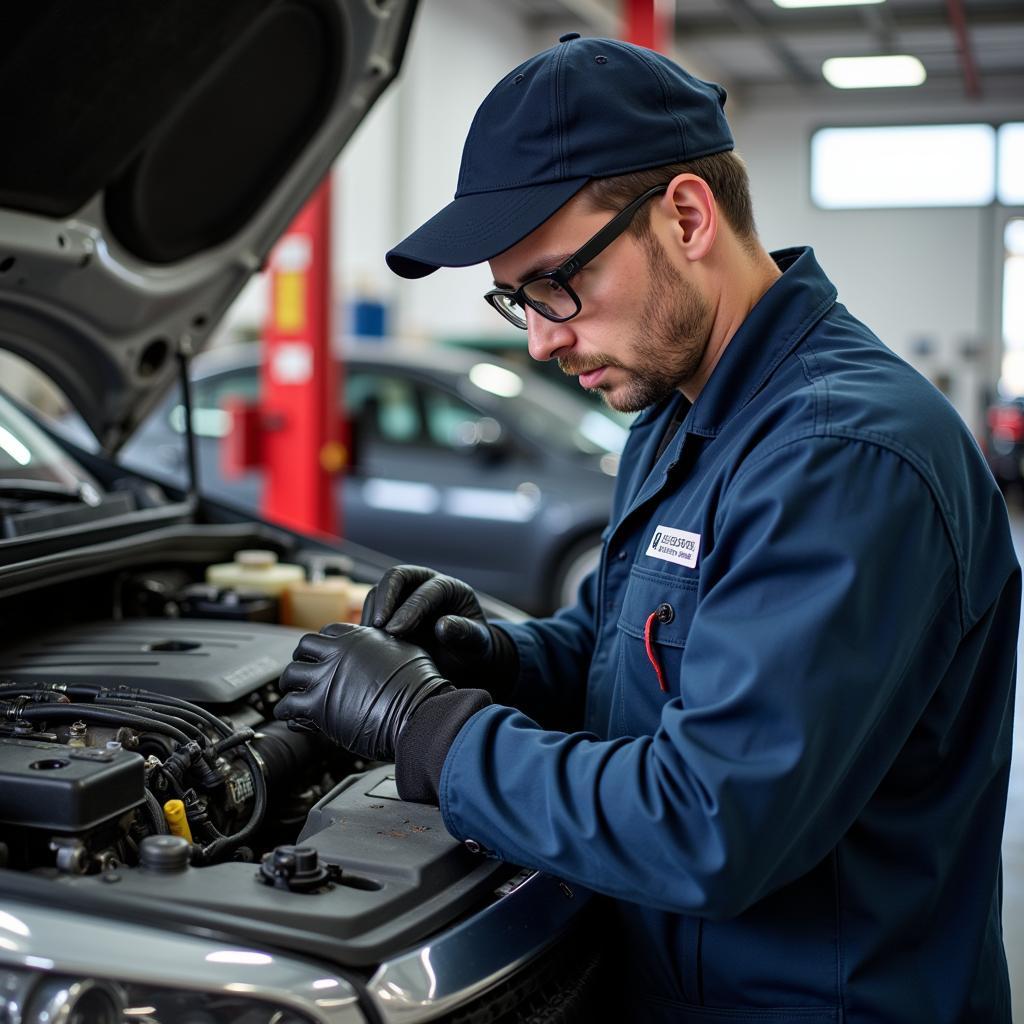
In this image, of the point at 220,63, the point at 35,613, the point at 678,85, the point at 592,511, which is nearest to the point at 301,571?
the point at 35,613

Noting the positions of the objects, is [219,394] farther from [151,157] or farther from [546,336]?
[546,336]

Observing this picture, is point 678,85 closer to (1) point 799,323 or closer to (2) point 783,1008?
(1) point 799,323

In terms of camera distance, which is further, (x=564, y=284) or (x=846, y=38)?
(x=846, y=38)

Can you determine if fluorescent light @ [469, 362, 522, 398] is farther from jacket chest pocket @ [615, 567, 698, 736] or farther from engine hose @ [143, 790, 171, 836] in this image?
engine hose @ [143, 790, 171, 836]

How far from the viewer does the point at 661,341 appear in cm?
134

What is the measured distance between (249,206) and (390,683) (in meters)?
1.27

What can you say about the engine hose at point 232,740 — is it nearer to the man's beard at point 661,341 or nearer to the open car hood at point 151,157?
the man's beard at point 661,341

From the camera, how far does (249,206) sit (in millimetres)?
2279

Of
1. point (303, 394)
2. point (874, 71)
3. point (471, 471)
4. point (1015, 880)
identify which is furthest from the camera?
point (874, 71)

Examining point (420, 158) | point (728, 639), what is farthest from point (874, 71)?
point (728, 639)

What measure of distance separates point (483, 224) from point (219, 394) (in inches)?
190

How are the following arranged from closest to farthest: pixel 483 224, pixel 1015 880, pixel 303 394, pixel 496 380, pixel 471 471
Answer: pixel 483 224, pixel 1015 880, pixel 303 394, pixel 471 471, pixel 496 380

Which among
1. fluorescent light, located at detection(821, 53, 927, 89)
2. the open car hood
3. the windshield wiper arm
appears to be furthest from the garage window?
the windshield wiper arm

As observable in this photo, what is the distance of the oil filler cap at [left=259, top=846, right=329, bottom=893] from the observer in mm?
1158
